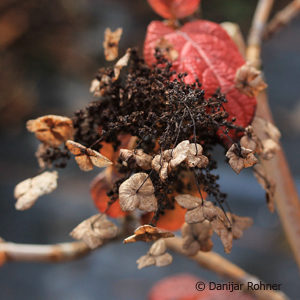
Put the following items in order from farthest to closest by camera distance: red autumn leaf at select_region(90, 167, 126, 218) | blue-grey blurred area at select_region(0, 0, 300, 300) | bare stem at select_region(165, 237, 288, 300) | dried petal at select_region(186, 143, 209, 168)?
blue-grey blurred area at select_region(0, 0, 300, 300), bare stem at select_region(165, 237, 288, 300), red autumn leaf at select_region(90, 167, 126, 218), dried petal at select_region(186, 143, 209, 168)

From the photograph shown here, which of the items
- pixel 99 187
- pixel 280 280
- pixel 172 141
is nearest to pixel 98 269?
pixel 280 280

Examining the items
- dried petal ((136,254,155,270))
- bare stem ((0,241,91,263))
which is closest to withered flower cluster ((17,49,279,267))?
dried petal ((136,254,155,270))

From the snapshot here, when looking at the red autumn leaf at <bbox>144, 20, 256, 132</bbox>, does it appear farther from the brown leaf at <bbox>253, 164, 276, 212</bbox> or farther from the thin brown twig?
the thin brown twig

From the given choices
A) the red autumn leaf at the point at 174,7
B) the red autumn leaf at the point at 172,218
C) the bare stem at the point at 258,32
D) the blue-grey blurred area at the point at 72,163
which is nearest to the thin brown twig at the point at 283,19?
the bare stem at the point at 258,32

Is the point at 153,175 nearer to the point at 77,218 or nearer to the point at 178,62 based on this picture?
the point at 178,62

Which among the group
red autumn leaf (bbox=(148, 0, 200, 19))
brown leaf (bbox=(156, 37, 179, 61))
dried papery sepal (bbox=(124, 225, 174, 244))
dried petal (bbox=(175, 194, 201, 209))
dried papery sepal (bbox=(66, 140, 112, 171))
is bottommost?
dried papery sepal (bbox=(124, 225, 174, 244))

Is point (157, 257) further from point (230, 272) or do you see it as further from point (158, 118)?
point (230, 272)

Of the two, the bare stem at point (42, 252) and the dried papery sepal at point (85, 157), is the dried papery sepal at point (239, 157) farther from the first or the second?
the bare stem at point (42, 252)
